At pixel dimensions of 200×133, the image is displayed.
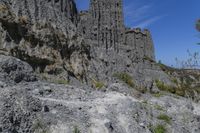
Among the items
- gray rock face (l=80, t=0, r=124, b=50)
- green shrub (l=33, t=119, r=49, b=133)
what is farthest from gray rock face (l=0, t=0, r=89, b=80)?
gray rock face (l=80, t=0, r=124, b=50)

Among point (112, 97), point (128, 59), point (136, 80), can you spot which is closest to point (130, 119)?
point (112, 97)

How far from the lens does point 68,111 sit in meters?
A: 17.3

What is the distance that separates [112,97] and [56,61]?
1295 centimetres

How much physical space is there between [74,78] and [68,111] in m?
17.4

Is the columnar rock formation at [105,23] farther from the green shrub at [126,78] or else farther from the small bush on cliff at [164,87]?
the small bush on cliff at [164,87]

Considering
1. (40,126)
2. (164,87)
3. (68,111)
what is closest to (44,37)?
(68,111)

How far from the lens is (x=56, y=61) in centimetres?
3316

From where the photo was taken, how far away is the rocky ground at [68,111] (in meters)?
14.8

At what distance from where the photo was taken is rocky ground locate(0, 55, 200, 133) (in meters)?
14.8

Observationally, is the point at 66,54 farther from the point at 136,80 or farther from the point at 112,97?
the point at 136,80

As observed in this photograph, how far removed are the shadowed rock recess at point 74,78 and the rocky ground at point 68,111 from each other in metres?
0.04

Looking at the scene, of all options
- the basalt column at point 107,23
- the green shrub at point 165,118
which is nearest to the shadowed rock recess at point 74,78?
the green shrub at point 165,118

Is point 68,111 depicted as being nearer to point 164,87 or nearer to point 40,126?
point 40,126

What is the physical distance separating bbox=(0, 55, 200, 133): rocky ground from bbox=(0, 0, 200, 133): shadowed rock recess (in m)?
0.04
